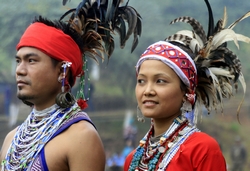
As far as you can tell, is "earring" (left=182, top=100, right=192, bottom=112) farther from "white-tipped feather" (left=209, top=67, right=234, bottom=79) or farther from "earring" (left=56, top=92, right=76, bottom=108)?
"earring" (left=56, top=92, right=76, bottom=108)

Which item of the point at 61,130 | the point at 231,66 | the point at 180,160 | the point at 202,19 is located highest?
the point at 202,19

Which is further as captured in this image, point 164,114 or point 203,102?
point 203,102

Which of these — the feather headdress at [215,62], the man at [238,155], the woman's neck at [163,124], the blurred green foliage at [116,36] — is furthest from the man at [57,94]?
the man at [238,155]

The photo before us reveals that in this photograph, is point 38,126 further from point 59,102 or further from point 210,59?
point 210,59

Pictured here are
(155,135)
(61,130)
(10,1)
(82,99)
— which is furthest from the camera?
(10,1)

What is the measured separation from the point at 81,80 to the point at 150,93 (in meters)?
0.86

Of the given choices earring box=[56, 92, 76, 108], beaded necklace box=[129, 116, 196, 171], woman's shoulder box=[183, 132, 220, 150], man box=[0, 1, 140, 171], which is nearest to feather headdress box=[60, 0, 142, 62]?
man box=[0, 1, 140, 171]

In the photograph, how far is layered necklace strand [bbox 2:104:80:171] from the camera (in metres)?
3.60

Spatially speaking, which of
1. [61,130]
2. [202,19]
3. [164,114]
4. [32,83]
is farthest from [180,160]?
[202,19]

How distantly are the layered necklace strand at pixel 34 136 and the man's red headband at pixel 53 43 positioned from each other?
31 cm

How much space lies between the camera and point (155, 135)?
11.0 ft

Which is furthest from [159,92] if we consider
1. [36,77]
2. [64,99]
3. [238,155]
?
[238,155]

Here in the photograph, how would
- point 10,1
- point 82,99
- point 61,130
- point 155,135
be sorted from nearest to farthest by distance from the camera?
1. point 155,135
2. point 61,130
3. point 82,99
4. point 10,1

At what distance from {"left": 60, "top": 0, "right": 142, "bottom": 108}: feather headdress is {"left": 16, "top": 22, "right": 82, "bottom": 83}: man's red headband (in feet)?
0.40
